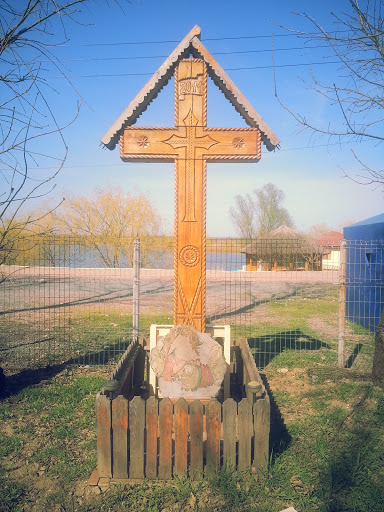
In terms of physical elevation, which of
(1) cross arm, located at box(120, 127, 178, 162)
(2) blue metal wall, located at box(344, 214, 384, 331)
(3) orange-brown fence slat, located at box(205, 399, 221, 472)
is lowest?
(3) orange-brown fence slat, located at box(205, 399, 221, 472)

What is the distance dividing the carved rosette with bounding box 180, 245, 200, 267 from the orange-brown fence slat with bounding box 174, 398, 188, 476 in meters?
1.50

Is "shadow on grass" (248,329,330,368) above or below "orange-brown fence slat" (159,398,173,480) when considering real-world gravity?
below

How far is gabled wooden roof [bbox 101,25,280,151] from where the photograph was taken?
430 cm

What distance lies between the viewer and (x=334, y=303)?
562 inches

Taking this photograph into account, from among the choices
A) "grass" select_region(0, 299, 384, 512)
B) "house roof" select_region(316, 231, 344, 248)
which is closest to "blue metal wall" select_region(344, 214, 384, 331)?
"grass" select_region(0, 299, 384, 512)

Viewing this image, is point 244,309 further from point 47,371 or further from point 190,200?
point 190,200

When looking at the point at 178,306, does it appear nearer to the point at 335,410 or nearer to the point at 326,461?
the point at 326,461

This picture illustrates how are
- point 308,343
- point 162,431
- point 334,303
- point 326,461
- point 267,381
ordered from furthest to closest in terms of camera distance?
1. point 334,303
2. point 308,343
3. point 267,381
4. point 326,461
5. point 162,431

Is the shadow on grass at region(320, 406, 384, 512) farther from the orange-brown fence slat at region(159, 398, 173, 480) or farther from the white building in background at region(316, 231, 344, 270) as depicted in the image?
the white building in background at region(316, 231, 344, 270)

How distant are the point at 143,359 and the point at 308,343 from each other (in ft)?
14.5

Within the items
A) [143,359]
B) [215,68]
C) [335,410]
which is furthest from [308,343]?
[215,68]

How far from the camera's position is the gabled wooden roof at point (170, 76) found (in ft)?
14.1

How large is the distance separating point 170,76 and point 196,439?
381cm

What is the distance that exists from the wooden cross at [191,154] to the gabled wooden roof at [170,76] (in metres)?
0.08
